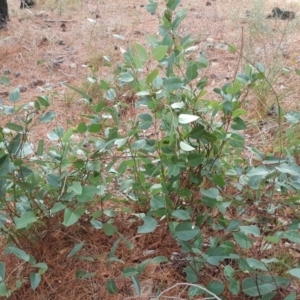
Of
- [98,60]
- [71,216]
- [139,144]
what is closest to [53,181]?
[71,216]

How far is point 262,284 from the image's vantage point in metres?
1.15

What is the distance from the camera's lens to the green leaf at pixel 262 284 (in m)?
1.13

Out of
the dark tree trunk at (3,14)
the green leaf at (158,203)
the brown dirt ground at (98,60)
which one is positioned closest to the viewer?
the green leaf at (158,203)

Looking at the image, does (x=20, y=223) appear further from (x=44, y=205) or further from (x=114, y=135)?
(x=114, y=135)

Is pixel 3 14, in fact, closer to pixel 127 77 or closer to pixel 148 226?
pixel 127 77

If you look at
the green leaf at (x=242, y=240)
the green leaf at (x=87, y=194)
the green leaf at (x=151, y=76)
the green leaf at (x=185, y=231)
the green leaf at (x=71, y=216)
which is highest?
the green leaf at (x=151, y=76)

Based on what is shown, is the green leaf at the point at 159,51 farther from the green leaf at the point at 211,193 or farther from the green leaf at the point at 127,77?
the green leaf at the point at 211,193

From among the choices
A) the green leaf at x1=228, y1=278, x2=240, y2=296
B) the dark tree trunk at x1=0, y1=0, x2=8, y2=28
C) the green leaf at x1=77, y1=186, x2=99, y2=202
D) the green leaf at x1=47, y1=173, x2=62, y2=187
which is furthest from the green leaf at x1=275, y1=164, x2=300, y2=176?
the dark tree trunk at x1=0, y1=0, x2=8, y2=28

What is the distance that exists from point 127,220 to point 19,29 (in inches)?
115

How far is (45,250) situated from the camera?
1.38 meters

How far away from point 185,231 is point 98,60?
7.40ft

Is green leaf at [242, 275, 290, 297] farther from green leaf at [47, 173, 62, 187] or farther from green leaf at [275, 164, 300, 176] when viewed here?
green leaf at [47, 173, 62, 187]

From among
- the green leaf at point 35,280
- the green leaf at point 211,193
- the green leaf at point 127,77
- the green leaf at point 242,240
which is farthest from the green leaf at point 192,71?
the green leaf at point 35,280

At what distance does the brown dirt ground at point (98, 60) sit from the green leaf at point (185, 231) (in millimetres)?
191
